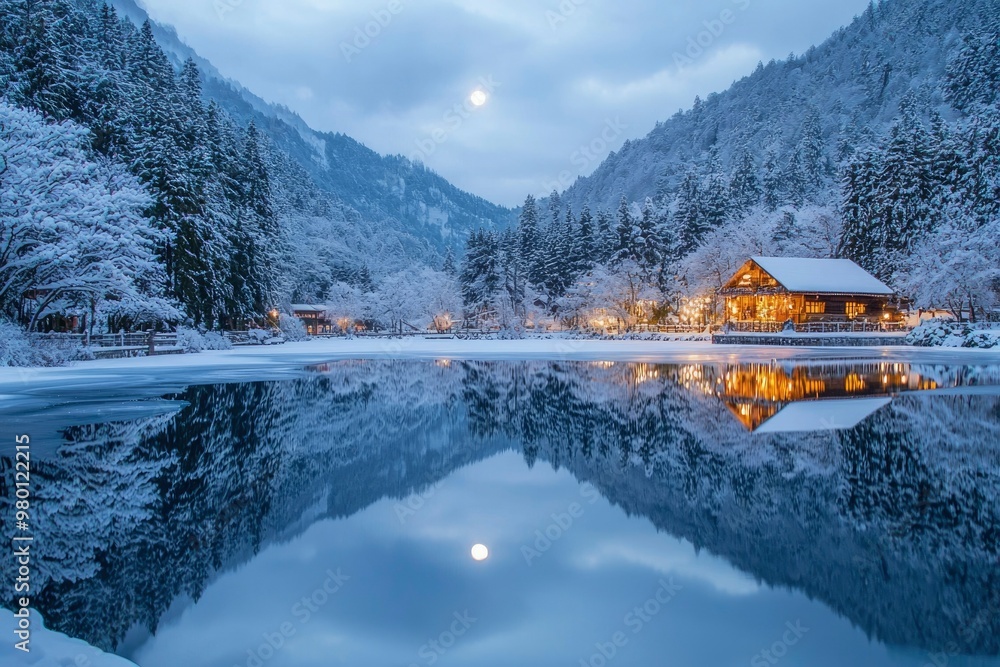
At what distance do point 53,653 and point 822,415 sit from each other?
41.5ft

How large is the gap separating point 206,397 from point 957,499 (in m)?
15.2

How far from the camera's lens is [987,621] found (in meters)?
4.19

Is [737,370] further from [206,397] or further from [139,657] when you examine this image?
[139,657]

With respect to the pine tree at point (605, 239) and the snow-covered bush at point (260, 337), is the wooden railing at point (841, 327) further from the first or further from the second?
the snow-covered bush at point (260, 337)

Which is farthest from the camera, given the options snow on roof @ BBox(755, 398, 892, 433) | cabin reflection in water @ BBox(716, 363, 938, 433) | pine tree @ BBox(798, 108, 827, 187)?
pine tree @ BBox(798, 108, 827, 187)

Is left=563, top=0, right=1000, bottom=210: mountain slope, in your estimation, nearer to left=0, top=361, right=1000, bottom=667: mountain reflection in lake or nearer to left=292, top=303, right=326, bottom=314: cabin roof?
left=292, top=303, right=326, bottom=314: cabin roof

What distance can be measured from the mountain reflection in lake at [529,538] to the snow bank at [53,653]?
17 centimetres

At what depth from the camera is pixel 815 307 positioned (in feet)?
172

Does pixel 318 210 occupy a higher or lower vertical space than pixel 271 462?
higher

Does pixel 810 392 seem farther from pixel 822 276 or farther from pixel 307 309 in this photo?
pixel 307 309

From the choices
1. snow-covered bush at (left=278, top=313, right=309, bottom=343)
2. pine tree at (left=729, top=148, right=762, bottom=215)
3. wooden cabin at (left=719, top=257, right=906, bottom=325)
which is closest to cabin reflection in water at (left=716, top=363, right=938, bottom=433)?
wooden cabin at (left=719, top=257, right=906, bottom=325)

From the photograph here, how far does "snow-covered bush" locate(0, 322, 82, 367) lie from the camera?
79.7 ft

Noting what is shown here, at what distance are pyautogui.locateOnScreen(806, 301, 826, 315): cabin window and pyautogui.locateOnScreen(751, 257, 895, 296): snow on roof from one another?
190 centimetres

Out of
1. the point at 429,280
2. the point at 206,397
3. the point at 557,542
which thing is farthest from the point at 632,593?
the point at 429,280
